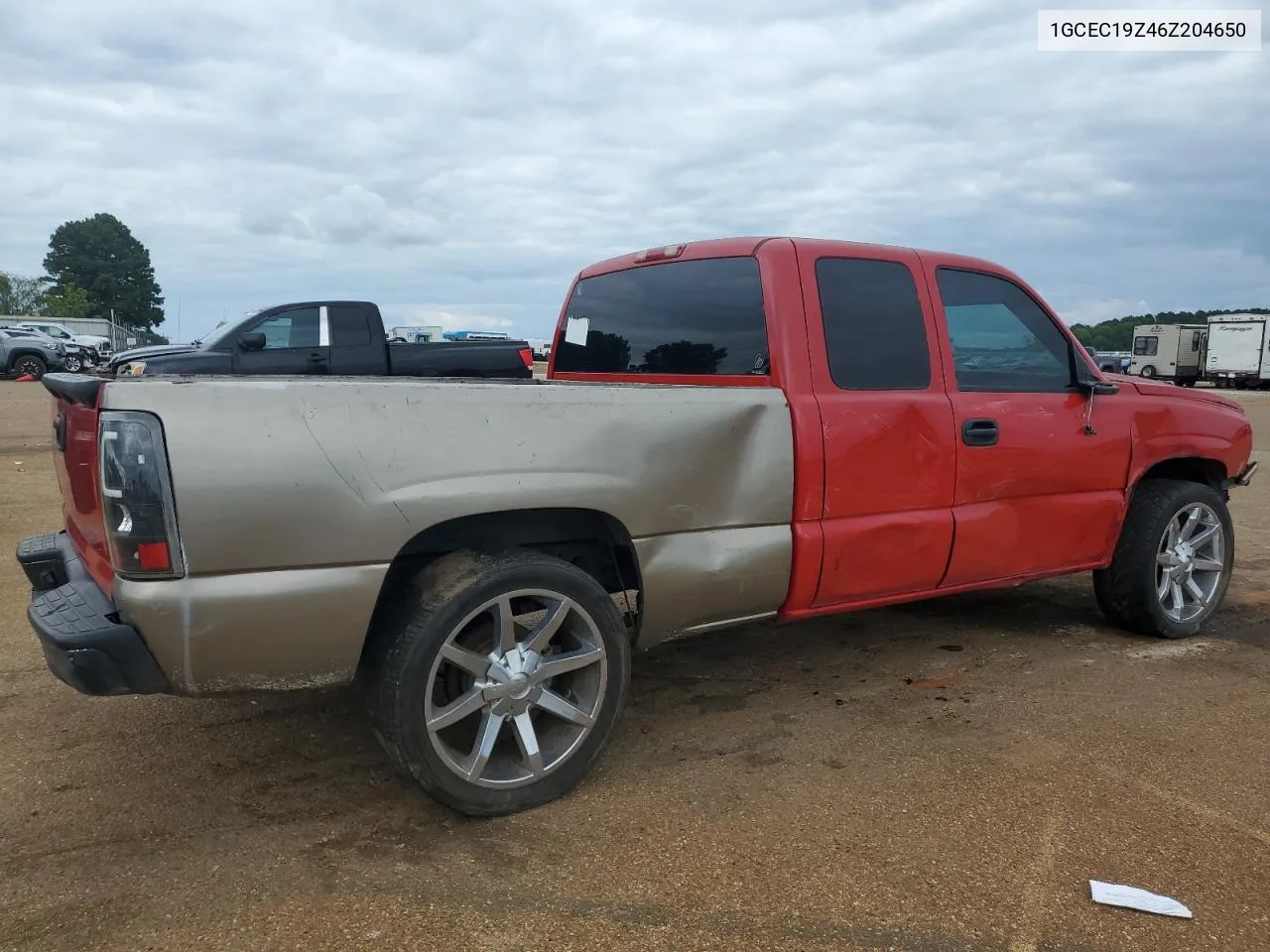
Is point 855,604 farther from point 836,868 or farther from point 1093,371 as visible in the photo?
point 1093,371

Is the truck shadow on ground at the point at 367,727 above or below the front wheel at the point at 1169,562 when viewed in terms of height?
below

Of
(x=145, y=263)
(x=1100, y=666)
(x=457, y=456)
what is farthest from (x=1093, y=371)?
(x=145, y=263)

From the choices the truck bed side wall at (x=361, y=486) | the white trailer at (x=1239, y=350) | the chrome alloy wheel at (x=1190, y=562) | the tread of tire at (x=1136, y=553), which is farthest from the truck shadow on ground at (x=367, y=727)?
the white trailer at (x=1239, y=350)

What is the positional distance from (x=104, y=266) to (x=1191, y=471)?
406 feet

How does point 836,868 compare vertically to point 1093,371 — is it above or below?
below

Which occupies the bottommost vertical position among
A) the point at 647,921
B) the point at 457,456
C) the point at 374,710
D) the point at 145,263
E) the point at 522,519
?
the point at 647,921

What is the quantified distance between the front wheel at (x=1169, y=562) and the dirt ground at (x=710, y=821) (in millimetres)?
431

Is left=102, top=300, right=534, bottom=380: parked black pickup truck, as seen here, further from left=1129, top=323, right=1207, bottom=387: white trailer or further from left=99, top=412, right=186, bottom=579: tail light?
left=1129, top=323, right=1207, bottom=387: white trailer

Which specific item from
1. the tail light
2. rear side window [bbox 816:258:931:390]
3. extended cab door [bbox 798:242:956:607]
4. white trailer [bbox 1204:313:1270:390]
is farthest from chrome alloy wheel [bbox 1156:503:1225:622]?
white trailer [bbox 1204:313:1270:390]

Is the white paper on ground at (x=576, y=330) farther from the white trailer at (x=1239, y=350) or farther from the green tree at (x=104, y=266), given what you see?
the green tree at (x=104, y=266)

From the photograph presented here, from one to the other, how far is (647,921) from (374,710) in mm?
972

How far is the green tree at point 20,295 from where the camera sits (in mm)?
83312

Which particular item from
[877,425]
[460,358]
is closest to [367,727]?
[877,425]

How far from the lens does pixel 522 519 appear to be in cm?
300
